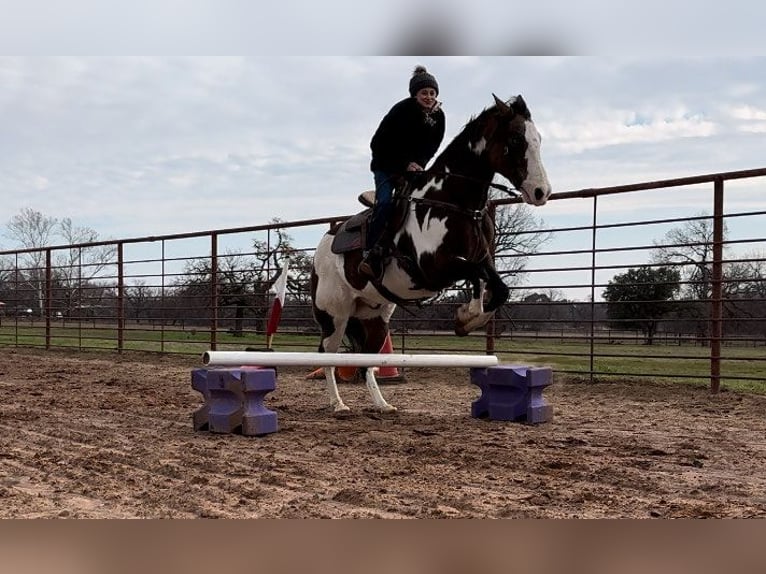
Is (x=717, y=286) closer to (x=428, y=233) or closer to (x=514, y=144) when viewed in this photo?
(x=514, y=144)

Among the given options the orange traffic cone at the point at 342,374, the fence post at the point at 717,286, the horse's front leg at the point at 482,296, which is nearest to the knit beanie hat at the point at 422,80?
the horse's front leg at the point at 482,296

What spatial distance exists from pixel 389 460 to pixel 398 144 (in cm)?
238

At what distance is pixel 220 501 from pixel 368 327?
3.22 metres

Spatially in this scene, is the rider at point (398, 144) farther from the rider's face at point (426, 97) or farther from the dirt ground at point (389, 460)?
the dirt ground at point (389, 460)

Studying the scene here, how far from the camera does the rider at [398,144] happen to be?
4.64m

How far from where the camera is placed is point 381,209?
467 cm

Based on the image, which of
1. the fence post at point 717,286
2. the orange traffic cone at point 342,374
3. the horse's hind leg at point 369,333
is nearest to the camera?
the horse's hind leg at point 369,333

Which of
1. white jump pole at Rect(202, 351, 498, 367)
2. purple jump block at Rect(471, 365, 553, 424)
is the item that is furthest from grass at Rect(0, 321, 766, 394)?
white jump pole at Rect(202, 351, 498, 367)

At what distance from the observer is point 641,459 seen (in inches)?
133

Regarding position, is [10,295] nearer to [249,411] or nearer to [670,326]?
[249,411]

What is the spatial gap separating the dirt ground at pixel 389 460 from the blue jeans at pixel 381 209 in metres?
1.35

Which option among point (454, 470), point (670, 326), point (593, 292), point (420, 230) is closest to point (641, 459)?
point (454, 470)

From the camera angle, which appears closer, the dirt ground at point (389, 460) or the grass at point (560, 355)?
the dirt ground at point (389, 460)

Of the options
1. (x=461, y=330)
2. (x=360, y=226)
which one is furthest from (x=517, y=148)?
(x=360, y=226)
